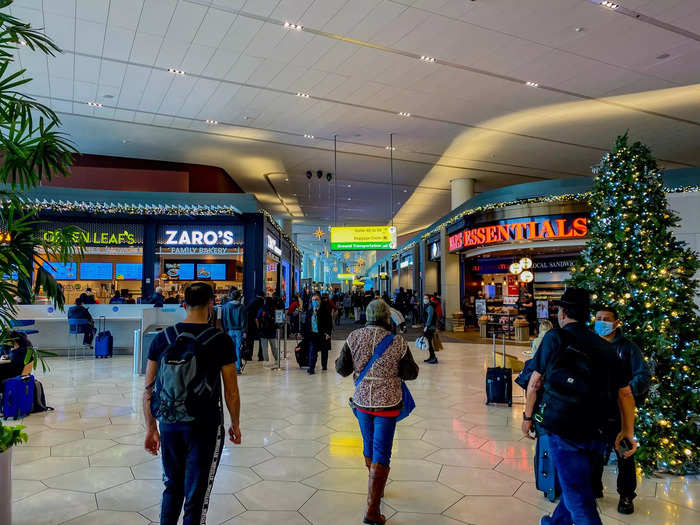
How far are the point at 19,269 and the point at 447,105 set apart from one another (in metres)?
10.1

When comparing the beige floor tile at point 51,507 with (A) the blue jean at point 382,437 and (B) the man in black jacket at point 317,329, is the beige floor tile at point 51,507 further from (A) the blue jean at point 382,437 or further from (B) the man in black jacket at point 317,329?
(B) the man in black jacket at point 317,329

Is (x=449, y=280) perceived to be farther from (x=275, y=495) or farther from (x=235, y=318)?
(x=275, y=495)

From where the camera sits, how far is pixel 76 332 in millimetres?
9734

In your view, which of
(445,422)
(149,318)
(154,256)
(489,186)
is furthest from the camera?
(489,186)

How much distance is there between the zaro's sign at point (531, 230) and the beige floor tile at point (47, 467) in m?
11.9

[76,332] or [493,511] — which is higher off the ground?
[76,332]

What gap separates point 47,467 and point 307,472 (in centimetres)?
216

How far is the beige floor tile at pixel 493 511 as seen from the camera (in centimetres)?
295

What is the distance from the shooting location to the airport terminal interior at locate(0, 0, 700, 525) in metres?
2.40

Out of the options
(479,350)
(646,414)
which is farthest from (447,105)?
(646,414)

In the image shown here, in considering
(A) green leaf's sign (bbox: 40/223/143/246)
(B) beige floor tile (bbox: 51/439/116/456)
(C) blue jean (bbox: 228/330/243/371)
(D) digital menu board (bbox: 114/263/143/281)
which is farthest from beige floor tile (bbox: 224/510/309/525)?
(D) digital menu board (bbox: 114/263/143/281)

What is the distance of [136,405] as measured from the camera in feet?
19.4

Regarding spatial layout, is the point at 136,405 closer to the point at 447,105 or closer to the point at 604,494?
the point at 604,494

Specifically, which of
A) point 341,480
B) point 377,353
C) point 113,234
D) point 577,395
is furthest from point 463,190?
point 577,395
